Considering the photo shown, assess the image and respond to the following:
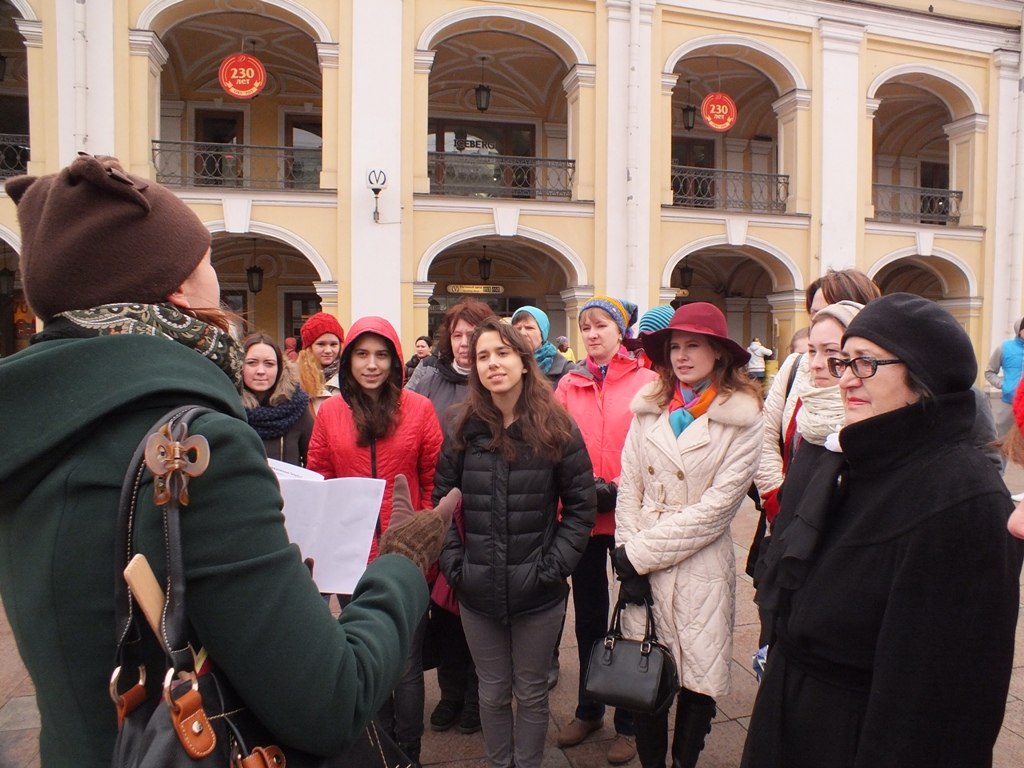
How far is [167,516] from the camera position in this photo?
890mm

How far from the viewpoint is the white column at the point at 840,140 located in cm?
1383

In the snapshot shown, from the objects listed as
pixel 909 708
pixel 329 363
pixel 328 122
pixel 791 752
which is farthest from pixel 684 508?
pixel 328 122

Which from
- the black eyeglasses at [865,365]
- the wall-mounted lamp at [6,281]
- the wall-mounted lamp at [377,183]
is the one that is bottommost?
the black eyeglasses at [865,365]

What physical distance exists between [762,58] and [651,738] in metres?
14.4

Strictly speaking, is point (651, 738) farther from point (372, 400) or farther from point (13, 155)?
point (13, 155)

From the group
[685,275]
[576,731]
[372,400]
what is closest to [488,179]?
[685,275]

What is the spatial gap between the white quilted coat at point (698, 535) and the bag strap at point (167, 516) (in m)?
2.09

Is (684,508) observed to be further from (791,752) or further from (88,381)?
(88,381)

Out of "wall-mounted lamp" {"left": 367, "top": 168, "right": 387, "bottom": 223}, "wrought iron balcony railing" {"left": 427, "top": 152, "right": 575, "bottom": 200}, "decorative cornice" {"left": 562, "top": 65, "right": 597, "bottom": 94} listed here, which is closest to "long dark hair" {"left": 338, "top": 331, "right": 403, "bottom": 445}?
"wall-mounted lamp" {"left": 367, "top": 168, "right": 387, "bottom": 223}

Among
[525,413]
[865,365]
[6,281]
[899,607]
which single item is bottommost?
[899,607]

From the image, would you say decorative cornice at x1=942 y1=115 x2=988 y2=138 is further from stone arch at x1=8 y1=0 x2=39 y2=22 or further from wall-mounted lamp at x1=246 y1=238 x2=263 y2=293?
stone arch at x1=8 y1=0 x2=39 y2=22

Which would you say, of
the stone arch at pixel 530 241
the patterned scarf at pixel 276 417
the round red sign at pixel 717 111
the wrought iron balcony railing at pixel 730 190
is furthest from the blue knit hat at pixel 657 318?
the round red sign at pixel 717 111

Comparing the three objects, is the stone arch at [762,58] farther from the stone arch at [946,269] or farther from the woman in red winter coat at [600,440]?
the woman in red winter coat at [600,440]

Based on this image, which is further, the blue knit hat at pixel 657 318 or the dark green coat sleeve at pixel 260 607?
the blue knit hat at pixel 657 318
